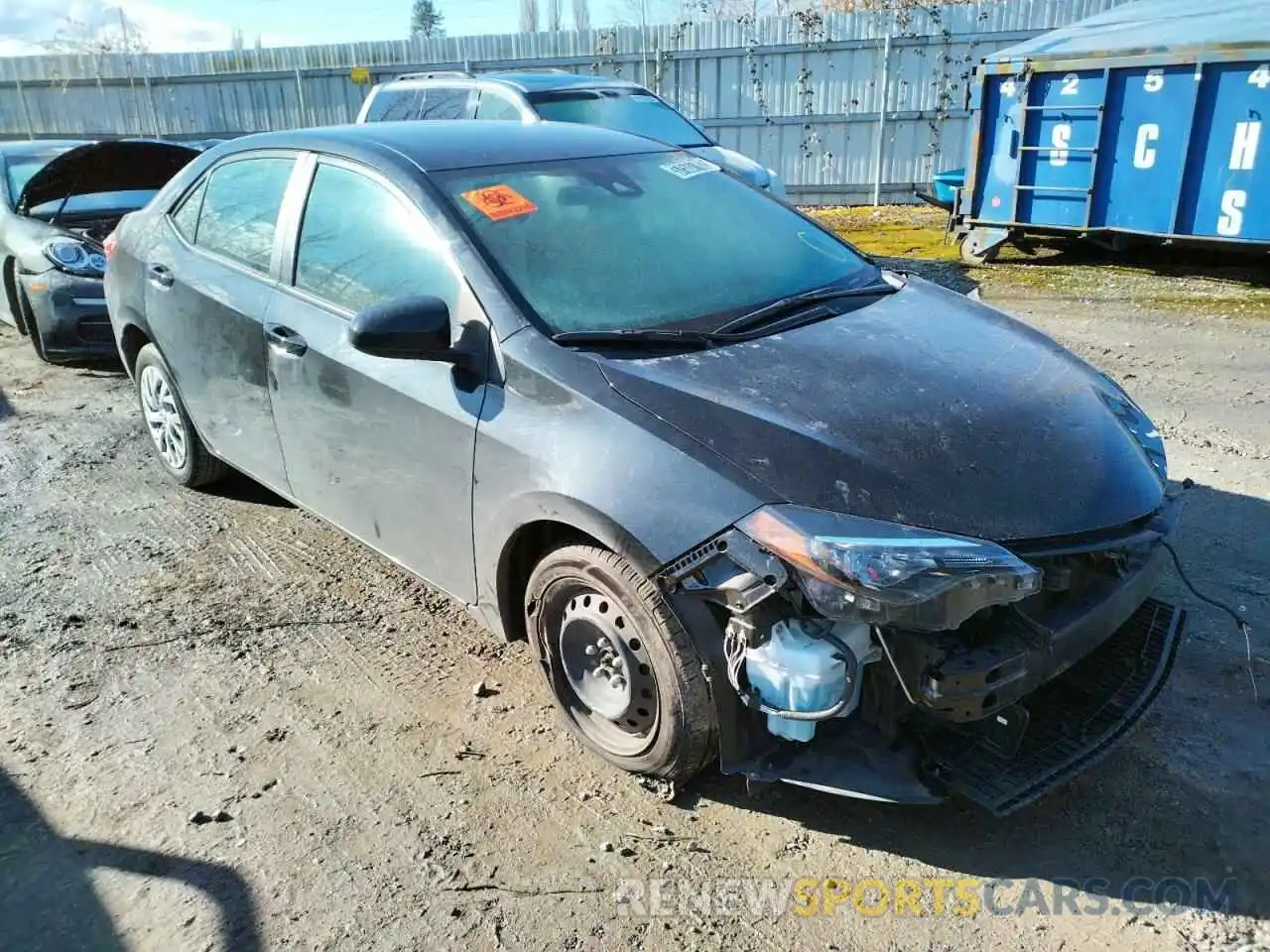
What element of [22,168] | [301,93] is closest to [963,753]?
[22,168]

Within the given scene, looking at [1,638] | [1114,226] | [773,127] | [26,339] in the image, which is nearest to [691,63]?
[773,127]

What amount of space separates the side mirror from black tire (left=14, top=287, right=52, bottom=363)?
524cm

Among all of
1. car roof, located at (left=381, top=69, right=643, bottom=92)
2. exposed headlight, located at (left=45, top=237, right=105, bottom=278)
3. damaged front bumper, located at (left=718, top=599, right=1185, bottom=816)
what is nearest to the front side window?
car roof, located at (left=381, top=69, right=643, bottom=92)

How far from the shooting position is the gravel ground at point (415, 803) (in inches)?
92.1

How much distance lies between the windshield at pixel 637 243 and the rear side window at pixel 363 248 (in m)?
0.17

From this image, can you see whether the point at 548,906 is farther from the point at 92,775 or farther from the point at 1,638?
the point at 1,638

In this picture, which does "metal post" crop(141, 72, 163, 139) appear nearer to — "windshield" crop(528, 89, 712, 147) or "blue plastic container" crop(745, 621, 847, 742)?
"windshield" crop(528, 89, 712, 147)

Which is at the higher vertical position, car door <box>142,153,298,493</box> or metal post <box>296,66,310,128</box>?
metal post <box>296,66,310,128</box>

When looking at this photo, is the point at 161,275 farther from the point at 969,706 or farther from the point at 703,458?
the point at 969,706

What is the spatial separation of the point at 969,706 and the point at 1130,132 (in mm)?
8364

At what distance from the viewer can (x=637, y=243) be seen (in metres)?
3.23

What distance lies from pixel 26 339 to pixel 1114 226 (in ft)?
32.5

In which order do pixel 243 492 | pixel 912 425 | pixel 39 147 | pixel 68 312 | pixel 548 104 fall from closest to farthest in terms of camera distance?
pixel 912 425 < pixel 243 492 < pixel 68 312 < pixel 39 147 < pixel 548 104

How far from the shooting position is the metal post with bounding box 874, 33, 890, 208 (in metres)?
13.5
